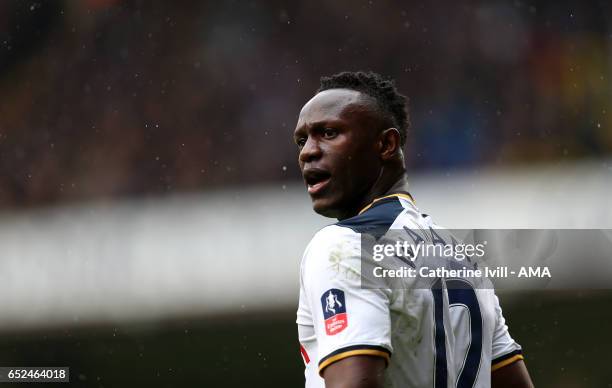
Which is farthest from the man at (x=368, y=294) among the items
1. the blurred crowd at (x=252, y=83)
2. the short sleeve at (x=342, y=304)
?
the blurred crowd at (x=252, y=83)

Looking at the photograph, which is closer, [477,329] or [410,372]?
[410,372]

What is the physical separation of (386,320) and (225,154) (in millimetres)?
4854

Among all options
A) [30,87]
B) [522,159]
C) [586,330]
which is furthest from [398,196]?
[30,87]

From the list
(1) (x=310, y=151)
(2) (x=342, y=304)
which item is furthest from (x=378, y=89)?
(2) (x=342, y=304)

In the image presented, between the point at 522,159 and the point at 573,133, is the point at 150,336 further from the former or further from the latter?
the point at 573,133

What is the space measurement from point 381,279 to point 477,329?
362 mm

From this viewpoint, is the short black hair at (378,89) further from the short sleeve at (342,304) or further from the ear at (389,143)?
the short sleeve at (342,304)

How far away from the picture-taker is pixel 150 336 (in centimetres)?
633

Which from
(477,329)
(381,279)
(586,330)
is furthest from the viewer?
(586,330)

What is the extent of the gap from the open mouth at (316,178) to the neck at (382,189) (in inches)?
3.9

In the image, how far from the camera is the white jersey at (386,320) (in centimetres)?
168

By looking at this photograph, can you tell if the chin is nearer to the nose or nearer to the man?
the man

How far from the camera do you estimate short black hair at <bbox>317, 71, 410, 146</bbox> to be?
84.4 inches

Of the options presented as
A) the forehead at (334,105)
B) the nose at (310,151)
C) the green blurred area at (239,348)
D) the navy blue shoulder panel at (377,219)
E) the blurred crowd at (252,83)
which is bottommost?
the green blurred area at (239,348)
